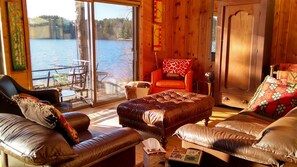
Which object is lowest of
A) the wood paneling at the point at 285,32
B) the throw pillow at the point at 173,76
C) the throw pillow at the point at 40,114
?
the throw pillow at the point at 173,76

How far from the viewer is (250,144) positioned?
5.75ft

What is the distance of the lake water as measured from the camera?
168 inches

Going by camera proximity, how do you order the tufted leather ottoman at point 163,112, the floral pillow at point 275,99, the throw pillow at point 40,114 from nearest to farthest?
the throw pillow at point 40,114 → the floral pillow at point 275,99 → the tufted leather ottoman at point 163,112

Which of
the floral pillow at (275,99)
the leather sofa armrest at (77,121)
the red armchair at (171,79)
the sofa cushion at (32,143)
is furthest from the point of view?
the red armchair at (171,79)

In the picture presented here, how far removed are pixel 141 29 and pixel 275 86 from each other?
3.10m

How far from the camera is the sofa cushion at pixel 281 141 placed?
149 centimetres

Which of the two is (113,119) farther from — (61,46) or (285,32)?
A: (285,32)

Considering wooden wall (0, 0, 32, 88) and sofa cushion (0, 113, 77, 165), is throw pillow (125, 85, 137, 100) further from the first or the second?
sofa cushion (0, 113, 77, 165)

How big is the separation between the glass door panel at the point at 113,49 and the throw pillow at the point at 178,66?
0.78 m

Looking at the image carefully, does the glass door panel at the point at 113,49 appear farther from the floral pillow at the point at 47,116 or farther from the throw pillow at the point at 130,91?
the floral pillow at the point at 47,116

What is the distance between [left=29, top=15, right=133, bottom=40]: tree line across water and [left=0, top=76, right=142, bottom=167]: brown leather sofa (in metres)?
2.72

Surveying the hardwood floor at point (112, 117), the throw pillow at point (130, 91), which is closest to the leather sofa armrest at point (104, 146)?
the hardwood floor at point (112, 117)

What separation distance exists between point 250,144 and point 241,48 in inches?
110

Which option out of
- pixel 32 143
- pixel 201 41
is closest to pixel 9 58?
pixel 32 143
